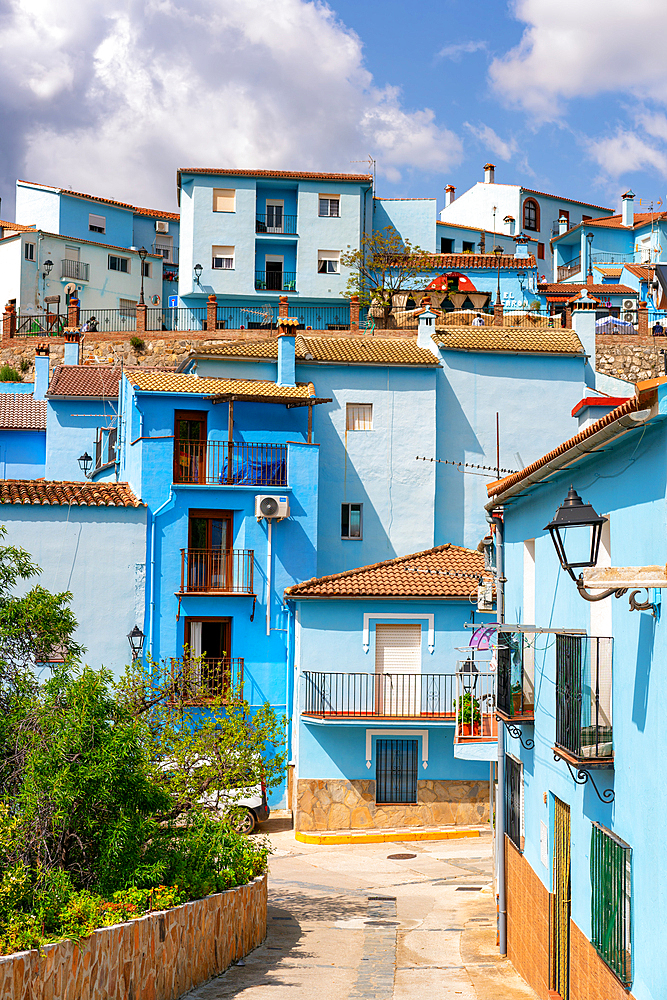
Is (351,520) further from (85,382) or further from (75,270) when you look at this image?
(75,270)

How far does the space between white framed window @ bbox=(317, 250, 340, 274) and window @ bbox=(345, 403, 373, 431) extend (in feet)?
73.4

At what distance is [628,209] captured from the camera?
6731 cm

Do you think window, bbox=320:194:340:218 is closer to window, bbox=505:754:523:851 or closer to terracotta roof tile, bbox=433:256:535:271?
terracotta roof tile, bbox=433:256:535:271

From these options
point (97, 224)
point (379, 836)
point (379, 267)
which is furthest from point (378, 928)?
point (97, 224)

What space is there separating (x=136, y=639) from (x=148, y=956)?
1508cm

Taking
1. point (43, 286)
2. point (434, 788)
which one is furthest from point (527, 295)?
point (434, 788)

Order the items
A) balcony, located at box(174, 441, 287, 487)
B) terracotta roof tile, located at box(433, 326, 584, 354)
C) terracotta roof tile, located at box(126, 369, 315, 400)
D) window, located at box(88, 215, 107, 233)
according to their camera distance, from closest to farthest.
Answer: balcony, located at box(174, 441, 287, 487) < terracotta roof tile, located at box(126, 369, 315, 400) < terracotta roof tile, located at box(433, 326, 584, 354) < window, located at box(88, 215, 107, 233)

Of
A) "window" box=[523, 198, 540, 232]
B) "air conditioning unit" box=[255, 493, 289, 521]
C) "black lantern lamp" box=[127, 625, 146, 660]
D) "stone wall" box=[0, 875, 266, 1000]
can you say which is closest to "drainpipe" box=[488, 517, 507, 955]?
"stone wall" box=[0, 875, 266, 1000]

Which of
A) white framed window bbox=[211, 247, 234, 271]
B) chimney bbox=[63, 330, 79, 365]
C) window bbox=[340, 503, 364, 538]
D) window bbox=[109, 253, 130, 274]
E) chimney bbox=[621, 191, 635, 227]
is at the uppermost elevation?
chimney bbox=[621, 191, 635, 227]

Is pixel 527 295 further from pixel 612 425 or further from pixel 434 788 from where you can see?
pixel 612 425

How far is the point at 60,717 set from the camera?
488 inches

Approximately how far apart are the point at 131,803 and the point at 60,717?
4.33 ft

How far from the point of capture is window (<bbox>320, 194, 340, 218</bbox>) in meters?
52.9

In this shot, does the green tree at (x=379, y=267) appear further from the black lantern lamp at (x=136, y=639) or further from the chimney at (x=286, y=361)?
the black lantern lamp at (x=136, y=639)
